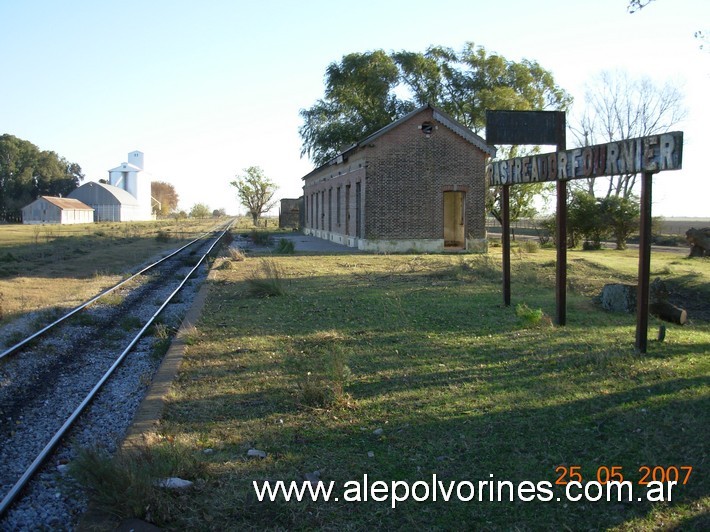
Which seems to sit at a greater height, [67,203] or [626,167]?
[67,203]

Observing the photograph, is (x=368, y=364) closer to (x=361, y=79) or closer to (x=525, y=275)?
(x=525, y=275)

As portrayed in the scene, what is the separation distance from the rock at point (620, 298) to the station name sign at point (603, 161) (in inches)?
102

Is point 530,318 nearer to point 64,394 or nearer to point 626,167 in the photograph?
point 626,167

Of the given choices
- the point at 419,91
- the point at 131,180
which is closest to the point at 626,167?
the point at 419,91

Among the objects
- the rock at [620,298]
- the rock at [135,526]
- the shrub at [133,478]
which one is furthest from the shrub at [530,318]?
the rock at [135,526]

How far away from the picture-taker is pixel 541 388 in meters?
6.45

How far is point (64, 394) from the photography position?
727 cm

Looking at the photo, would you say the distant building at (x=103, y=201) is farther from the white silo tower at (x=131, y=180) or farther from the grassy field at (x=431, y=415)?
the grassy field at (x=431, y=415)

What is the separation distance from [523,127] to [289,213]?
5072cm

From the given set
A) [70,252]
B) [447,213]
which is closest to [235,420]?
[447,213]

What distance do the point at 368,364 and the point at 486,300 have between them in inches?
212

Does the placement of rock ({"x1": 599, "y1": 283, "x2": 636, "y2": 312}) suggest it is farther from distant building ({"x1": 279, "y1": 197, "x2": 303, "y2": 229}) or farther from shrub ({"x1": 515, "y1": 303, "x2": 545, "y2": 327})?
distant building ({"x1": 279, "y1": 197, "x2": 303, "y2": 229})

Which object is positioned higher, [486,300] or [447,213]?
[447,213]

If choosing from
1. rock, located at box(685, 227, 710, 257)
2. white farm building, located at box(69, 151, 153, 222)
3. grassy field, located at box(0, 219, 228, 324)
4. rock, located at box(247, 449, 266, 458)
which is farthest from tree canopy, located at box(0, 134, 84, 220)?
rock, located at box(247, 449, 266, 458)
